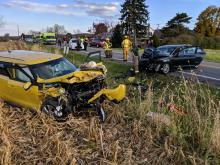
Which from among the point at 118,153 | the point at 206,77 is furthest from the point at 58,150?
the point at 206,77

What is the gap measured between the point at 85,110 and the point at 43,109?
92cm

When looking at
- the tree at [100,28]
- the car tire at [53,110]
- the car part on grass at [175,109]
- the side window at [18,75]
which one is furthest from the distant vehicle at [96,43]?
the tree at [100,28]

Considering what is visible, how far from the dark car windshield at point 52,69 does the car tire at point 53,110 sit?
823 millimetres

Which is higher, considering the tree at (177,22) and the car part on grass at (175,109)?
the tree at (177,22)

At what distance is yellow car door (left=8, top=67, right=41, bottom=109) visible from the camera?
329 inches

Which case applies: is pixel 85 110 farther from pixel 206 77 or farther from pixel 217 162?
pixel 206 77

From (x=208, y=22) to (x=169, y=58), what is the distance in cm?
5373

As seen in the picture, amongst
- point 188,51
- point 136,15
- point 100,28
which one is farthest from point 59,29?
point 188,51

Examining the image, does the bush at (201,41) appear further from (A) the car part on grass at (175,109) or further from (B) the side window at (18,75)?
(A) the car part on grass at (175,109)

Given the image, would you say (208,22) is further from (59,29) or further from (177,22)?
(59,29)

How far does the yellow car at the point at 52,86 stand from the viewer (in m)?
7.84

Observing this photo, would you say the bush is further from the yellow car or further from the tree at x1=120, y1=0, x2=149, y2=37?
the yellow car

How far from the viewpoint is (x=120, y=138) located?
671cm

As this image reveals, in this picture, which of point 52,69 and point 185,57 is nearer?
point 52,69
